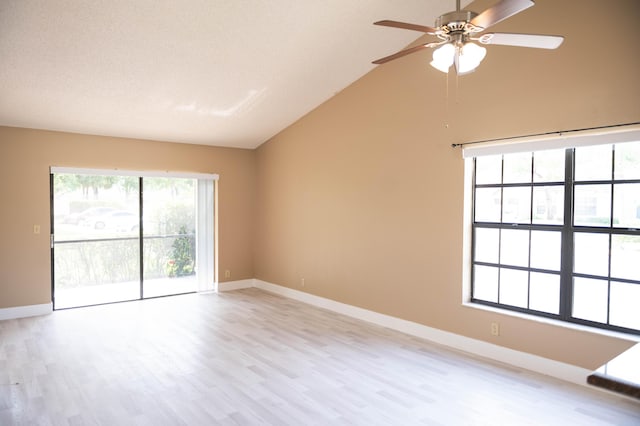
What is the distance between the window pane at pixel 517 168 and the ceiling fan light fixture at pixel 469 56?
172 cm

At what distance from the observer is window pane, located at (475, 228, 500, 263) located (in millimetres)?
4258

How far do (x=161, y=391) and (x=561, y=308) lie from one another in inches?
137

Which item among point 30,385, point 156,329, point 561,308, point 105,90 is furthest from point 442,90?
point 30,385

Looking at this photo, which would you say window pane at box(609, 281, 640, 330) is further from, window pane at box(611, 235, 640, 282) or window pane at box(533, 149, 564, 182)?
window pane at box(533, 149, 564, 182)

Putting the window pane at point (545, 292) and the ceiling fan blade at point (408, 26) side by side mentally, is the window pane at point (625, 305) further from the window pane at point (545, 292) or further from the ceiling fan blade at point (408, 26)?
the ceiling fan blade at point (408, 26)

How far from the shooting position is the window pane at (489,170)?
13.8 feet

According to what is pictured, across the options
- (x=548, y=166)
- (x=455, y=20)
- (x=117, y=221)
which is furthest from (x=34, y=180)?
(x=548, y=166)

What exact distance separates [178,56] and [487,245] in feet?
12.0

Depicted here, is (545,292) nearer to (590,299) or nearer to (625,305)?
(590,299)

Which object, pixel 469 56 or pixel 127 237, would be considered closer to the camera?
pixel 469 56

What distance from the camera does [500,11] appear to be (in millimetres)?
2174

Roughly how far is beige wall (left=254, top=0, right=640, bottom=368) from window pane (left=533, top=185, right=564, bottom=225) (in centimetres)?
57

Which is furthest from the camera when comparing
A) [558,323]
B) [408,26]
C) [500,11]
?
[558,323]

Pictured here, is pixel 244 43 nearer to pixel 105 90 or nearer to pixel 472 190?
pixel 105 90
